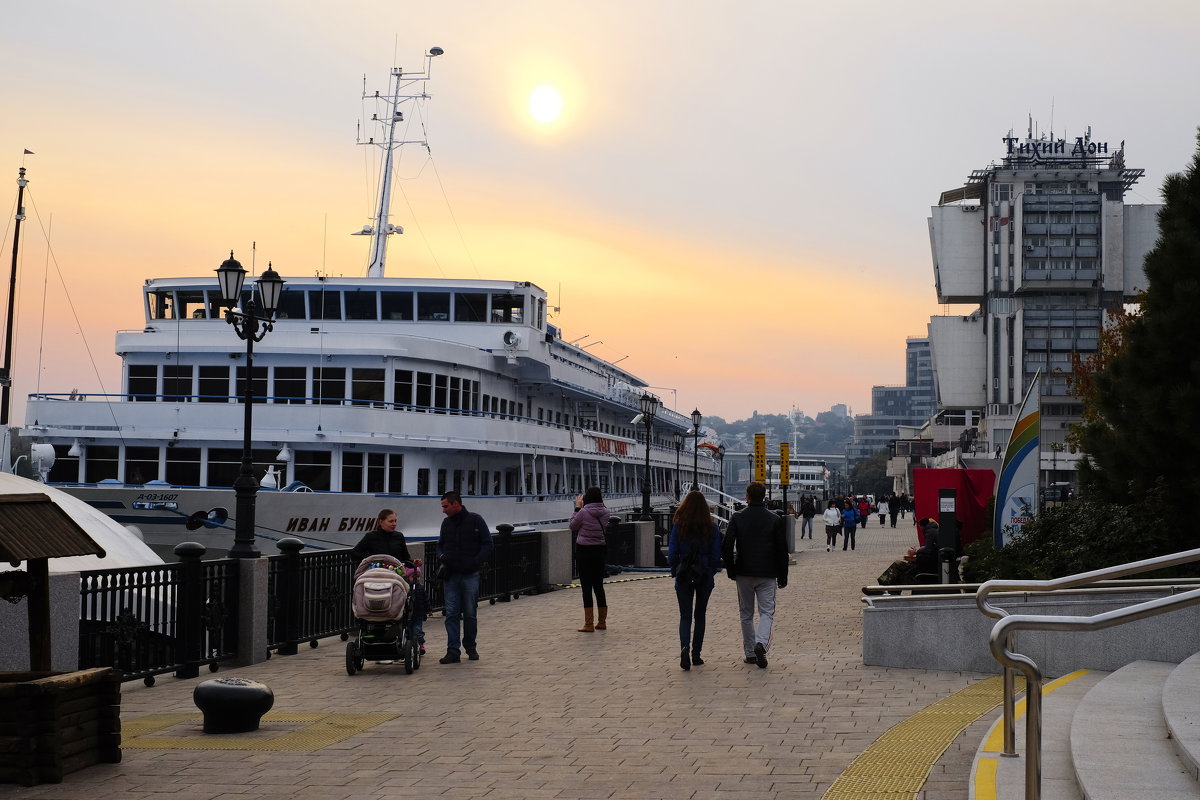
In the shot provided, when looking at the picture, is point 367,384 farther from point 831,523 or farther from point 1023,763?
point 1023,763

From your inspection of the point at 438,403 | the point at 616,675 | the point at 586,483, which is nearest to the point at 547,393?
the point at 586,483

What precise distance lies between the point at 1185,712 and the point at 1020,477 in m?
10.7

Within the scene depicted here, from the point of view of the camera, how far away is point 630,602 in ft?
66.8

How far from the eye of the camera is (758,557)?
12367 mm

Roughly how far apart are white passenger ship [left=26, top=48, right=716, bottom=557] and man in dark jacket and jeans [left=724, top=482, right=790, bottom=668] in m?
14.8

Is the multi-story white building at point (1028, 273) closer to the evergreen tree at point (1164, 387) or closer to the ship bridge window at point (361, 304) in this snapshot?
the ship bridge window at point (361, 304)

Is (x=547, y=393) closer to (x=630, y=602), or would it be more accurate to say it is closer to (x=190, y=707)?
(x=630, y=602)

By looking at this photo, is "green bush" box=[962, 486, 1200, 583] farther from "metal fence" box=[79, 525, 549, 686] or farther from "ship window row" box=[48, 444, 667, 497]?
"ship window row" box=[48, 444, 667, 497]

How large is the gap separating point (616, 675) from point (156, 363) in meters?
20.5

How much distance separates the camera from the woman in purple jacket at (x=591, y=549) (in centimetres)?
1575

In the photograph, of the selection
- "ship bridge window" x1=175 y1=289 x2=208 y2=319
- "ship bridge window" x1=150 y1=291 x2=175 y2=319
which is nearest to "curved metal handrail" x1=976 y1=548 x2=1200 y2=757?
"ship bridge window" x1=175 y1=289 x2=208 y2=319

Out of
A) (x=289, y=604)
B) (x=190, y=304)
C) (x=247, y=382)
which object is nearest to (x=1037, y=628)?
(x=289, y=604)

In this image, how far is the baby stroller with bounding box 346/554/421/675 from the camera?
12.0 m

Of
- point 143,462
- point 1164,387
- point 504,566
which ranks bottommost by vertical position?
point 504,566
